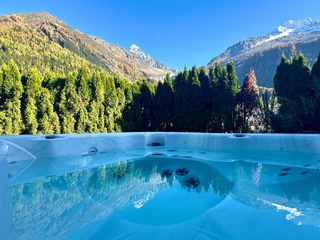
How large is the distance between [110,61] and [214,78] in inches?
2890

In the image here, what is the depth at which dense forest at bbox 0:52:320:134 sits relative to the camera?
634 cm

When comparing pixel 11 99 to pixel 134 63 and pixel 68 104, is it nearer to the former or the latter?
pixel 68 104

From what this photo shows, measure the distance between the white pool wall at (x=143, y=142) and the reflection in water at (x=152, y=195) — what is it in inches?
33.0

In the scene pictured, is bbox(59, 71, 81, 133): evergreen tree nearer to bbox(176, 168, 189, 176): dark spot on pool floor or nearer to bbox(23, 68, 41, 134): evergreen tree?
bbox(23, 68, 41, 134): evergreen tree

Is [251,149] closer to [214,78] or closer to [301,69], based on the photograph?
[301,69]

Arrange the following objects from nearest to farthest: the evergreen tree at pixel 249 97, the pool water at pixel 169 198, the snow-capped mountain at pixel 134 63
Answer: the pool water at pixel 169 198
the evergreen tree at pixel 249 97
the snow-capped mountain at pixel 134 63

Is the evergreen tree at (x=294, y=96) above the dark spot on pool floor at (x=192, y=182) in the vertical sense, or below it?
above

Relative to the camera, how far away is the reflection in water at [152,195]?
1.56m

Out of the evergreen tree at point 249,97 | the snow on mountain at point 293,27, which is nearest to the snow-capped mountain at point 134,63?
the evergreen tree at point 249,97

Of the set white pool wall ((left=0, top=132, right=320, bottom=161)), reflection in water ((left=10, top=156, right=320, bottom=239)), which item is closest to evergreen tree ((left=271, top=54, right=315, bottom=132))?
white pool wall ((left=0, top=132, right=320, bottom=161))

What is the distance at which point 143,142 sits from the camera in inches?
188

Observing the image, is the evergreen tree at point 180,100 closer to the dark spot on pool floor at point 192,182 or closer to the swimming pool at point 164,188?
the swimming pool at point 164,188

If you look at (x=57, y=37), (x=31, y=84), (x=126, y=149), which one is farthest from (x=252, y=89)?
(x=57, y=37)

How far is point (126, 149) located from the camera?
4.48m
